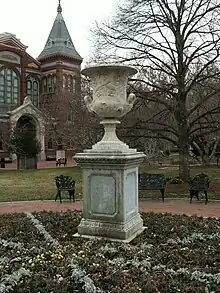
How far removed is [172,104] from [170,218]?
8.60 meters

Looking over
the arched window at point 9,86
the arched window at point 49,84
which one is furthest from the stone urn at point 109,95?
the arched window at point 49,84

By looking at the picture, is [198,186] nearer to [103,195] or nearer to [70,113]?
[103,195]

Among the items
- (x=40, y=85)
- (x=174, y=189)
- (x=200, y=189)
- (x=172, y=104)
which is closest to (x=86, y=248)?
(x=200, y=189)

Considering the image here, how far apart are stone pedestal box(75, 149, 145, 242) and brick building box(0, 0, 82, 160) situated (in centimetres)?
3373

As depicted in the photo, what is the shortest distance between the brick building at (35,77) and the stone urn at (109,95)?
3341 cm

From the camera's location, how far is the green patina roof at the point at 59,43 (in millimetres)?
51056

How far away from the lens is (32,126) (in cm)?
4319

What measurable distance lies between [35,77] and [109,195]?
151 ft

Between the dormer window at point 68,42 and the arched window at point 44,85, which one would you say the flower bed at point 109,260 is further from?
the dormer window at point 68,42

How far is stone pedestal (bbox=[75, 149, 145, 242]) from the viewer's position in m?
6.39

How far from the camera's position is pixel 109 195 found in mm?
6504

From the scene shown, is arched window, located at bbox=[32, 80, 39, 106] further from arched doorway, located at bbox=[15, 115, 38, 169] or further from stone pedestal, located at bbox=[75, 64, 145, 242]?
stone pedestal, located at bbox=[75, 64, 145, 242]

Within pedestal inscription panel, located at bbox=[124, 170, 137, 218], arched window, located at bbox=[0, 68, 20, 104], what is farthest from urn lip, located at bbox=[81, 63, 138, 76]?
arched window, located at bbox=[0, 68, 20, 104]

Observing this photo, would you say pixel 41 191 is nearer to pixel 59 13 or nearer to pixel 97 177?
pixel 97 177
